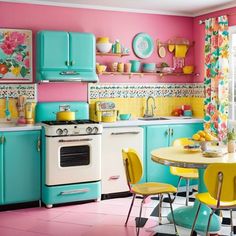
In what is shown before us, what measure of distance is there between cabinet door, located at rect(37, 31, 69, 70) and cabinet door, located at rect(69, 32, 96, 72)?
3.1 inches

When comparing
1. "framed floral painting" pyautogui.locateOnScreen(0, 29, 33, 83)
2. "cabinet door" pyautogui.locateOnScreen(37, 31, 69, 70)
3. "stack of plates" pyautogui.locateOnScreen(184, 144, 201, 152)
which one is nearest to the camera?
"stack of plates" pyautogui.locateOnScreen(184, 144, 201, 152)

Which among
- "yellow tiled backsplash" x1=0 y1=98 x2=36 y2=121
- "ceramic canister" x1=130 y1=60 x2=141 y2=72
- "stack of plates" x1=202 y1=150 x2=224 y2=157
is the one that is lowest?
"stack of plates" x1=202 y1=150 x2=224 y2=157

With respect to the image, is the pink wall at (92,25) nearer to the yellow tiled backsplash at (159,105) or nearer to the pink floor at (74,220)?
the yellow tiled backsplash at (159,105)

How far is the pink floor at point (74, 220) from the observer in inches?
169

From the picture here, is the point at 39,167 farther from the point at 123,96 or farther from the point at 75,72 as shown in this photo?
the point at 123,96

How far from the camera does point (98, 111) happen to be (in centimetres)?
573

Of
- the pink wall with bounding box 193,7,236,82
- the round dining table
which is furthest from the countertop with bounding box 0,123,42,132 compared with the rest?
the pink wall with bounding box 193,7,236,82

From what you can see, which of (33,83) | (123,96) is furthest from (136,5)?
(33,83)

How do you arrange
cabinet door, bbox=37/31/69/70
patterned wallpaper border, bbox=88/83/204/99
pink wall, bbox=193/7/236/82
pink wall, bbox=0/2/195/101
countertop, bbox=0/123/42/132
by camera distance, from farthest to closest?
pink wall, bbox=193/7/236/82, patterned wallpaper border, bbox=88/83/204/99, pink wall, bbox=0/2/195/101, cabinet door, bbox=37/31/69/70, countertop, bbox=0/123/42/132

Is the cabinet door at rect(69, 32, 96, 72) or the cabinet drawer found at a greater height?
the cabinet door at rect(69, 32, 96, 72)

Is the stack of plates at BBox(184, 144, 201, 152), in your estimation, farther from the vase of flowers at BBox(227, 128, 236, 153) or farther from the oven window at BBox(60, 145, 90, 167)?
the oven window at BBox(60, 145, 90, 167)

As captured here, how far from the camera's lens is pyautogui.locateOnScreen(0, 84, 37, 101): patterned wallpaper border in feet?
18.2

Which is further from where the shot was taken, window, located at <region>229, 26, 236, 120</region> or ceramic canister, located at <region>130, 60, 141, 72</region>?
ceramic canister, located at <region>130, 60, 141, 72</region>

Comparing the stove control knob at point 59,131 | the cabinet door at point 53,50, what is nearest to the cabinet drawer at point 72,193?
the stove control knob at point 59,131
